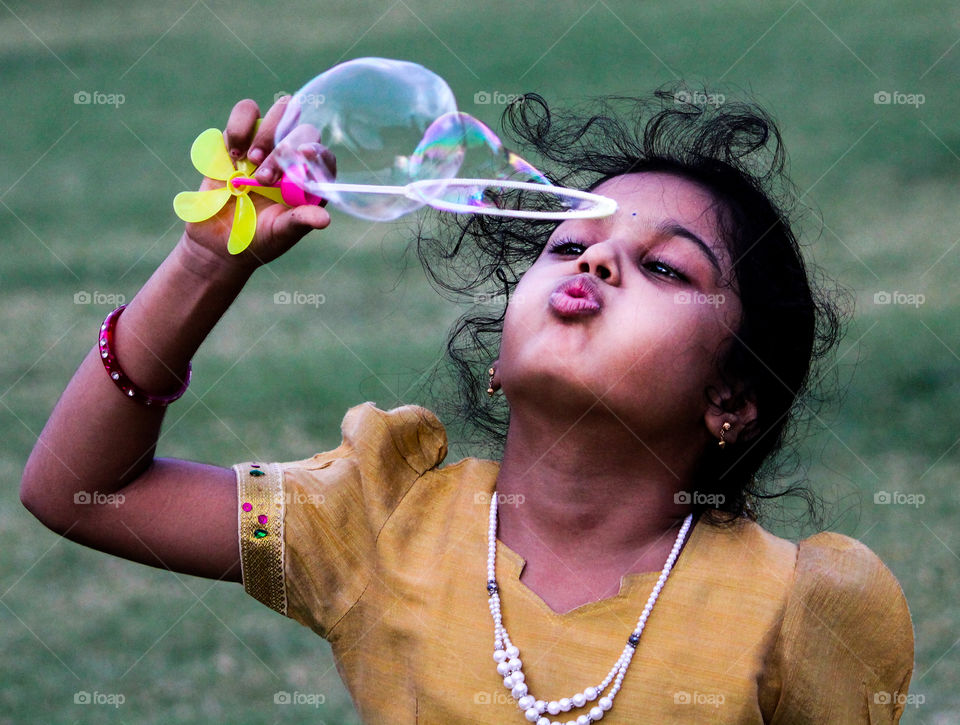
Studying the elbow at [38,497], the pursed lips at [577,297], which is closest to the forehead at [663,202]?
the pursed lips at [577,297]

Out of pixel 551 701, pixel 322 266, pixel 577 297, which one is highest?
pixel 577 297

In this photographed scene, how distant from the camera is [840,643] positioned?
1.43 metres

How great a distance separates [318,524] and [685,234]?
505 millimetres

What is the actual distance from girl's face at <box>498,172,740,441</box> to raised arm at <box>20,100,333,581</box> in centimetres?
26

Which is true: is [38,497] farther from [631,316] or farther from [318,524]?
[631,316]

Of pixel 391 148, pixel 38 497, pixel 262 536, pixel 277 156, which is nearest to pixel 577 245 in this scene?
pixel 391 148

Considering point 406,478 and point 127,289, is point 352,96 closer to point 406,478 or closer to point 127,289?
point 406,478

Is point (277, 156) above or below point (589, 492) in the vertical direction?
above

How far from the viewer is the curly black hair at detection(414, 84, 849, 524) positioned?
154 cm

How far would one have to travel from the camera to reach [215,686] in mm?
2281

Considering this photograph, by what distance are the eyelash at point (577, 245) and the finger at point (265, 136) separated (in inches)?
13.4

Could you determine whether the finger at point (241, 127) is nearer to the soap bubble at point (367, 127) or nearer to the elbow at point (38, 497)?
the soap bubble at point (367, 127)

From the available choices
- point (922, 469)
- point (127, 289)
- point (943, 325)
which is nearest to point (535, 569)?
point (922, 469)

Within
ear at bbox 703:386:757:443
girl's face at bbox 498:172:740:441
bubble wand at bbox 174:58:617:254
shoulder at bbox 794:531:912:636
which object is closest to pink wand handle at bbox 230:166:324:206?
bubble wand at bbox 174:58:617:254
